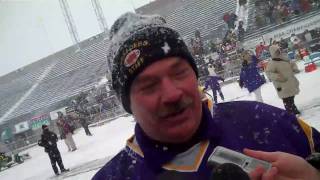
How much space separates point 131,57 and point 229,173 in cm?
72

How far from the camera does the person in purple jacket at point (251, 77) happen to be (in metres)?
9.26

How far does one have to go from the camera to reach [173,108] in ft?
4.57

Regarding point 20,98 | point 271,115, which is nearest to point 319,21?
point 271,115

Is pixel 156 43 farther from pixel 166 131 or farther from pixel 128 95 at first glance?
pixel 166 131

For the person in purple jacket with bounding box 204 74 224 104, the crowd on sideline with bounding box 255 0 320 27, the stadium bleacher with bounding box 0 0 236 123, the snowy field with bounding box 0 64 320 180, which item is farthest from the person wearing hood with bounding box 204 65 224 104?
the stadium bleacher with bounding box 0 0 236 123

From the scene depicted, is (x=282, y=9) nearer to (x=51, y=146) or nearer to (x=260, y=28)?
(x=260, y=28)

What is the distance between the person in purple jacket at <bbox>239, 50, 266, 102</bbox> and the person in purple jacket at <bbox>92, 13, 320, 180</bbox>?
7812mm

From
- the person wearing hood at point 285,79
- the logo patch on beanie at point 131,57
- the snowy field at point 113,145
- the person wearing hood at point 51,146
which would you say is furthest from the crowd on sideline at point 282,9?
the logo patch on beanie at point 131,57

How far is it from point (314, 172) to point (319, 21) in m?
18.2

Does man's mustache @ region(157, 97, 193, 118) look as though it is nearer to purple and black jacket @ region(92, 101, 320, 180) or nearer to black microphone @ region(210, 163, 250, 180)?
purple and black jacket @ region(92, 101, 320, 180)

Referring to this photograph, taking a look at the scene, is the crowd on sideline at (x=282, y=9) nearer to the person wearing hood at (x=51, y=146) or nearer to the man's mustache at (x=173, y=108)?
the person wearing hood at (x=51, y=146)

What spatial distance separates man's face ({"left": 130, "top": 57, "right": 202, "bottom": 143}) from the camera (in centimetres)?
141

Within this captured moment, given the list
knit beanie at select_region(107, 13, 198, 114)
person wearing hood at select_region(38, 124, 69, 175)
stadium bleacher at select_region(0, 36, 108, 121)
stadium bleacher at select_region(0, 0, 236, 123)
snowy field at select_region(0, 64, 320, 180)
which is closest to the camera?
knit beanie at select_region(107, 13, 198, 114)

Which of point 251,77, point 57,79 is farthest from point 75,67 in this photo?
point 251,77
